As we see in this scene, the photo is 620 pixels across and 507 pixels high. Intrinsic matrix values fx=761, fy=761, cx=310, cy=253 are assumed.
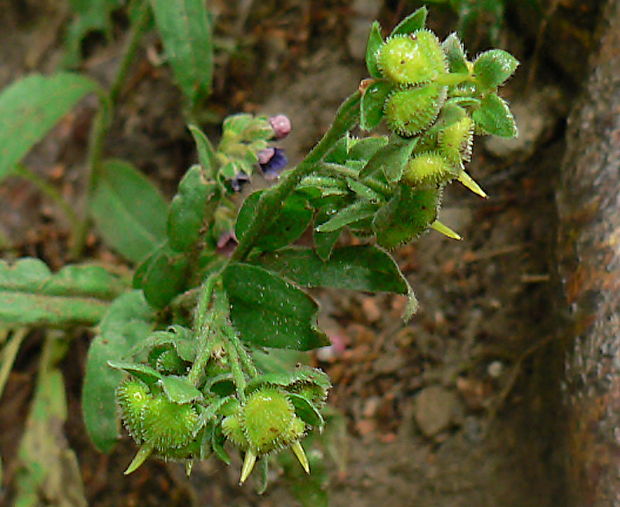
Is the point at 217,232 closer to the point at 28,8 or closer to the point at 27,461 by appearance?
the point at 27,461

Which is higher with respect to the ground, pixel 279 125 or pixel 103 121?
pixel 279 125

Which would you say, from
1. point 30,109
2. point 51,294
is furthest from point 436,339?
point 30,109

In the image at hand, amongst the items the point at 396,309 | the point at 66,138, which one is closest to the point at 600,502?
the point at 396,309

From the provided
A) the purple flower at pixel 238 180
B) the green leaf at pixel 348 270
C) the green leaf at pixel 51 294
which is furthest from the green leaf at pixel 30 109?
the green leaf at pixel 348 270

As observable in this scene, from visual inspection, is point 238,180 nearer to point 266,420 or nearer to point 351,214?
point 351,214

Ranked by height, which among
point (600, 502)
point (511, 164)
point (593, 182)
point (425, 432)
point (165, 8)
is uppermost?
point (165, 8)

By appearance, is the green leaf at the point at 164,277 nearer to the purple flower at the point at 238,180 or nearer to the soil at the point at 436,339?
the purple flower at the point at 238,180
